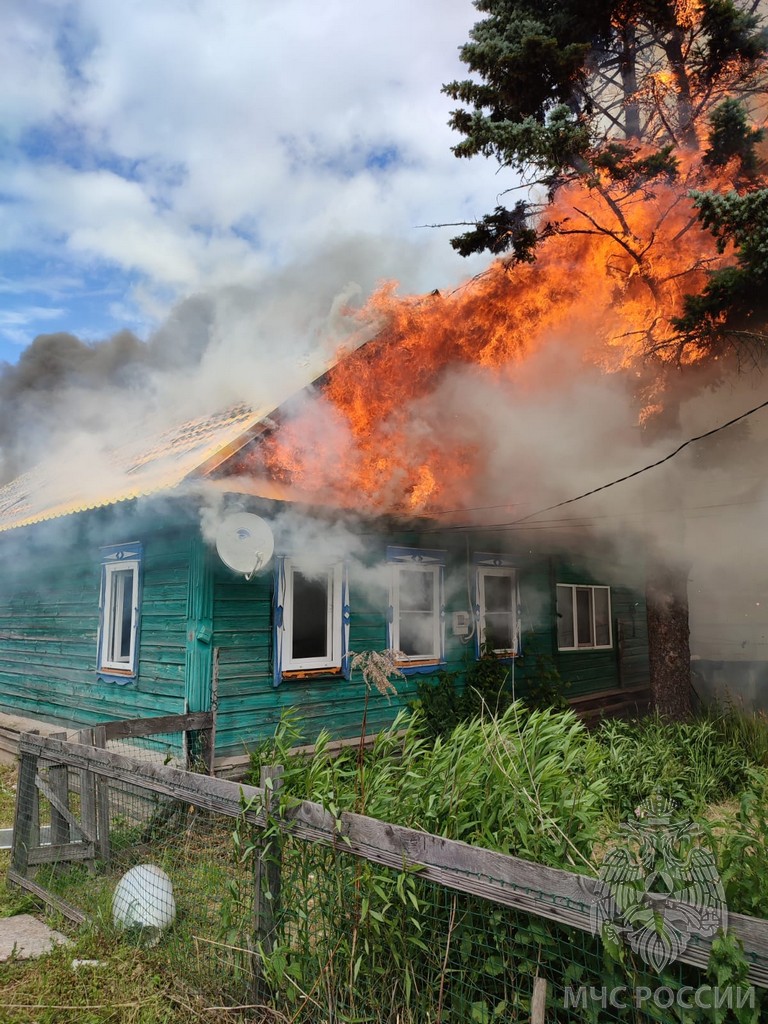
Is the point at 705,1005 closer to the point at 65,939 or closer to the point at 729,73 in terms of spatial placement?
the point at 65,939

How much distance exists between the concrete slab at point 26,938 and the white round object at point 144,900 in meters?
0.44

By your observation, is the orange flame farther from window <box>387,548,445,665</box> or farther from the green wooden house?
window <box>387,548,445,665</box>

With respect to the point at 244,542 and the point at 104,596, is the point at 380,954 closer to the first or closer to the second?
the point at 244,542

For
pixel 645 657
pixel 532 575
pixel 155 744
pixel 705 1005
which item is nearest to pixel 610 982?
pixel 705 1005

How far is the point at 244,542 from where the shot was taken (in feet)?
23.9

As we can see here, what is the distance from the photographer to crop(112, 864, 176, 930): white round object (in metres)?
4.39

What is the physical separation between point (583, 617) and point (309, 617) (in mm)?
6559

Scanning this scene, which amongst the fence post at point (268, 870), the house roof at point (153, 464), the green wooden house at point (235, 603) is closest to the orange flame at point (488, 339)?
the house roof at point (153, 464)

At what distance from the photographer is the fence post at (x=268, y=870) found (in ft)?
11.6

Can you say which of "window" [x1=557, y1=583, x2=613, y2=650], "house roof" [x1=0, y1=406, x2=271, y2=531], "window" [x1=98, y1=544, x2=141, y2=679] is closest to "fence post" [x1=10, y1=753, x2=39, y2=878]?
"house roof" [x1=0, y1=406, x2=271, y2=531]

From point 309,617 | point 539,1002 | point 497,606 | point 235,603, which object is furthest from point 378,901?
point 497,606

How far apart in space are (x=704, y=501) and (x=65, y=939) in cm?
927

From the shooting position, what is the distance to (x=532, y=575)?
11.9 m

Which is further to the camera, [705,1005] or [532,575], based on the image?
[532,575]
